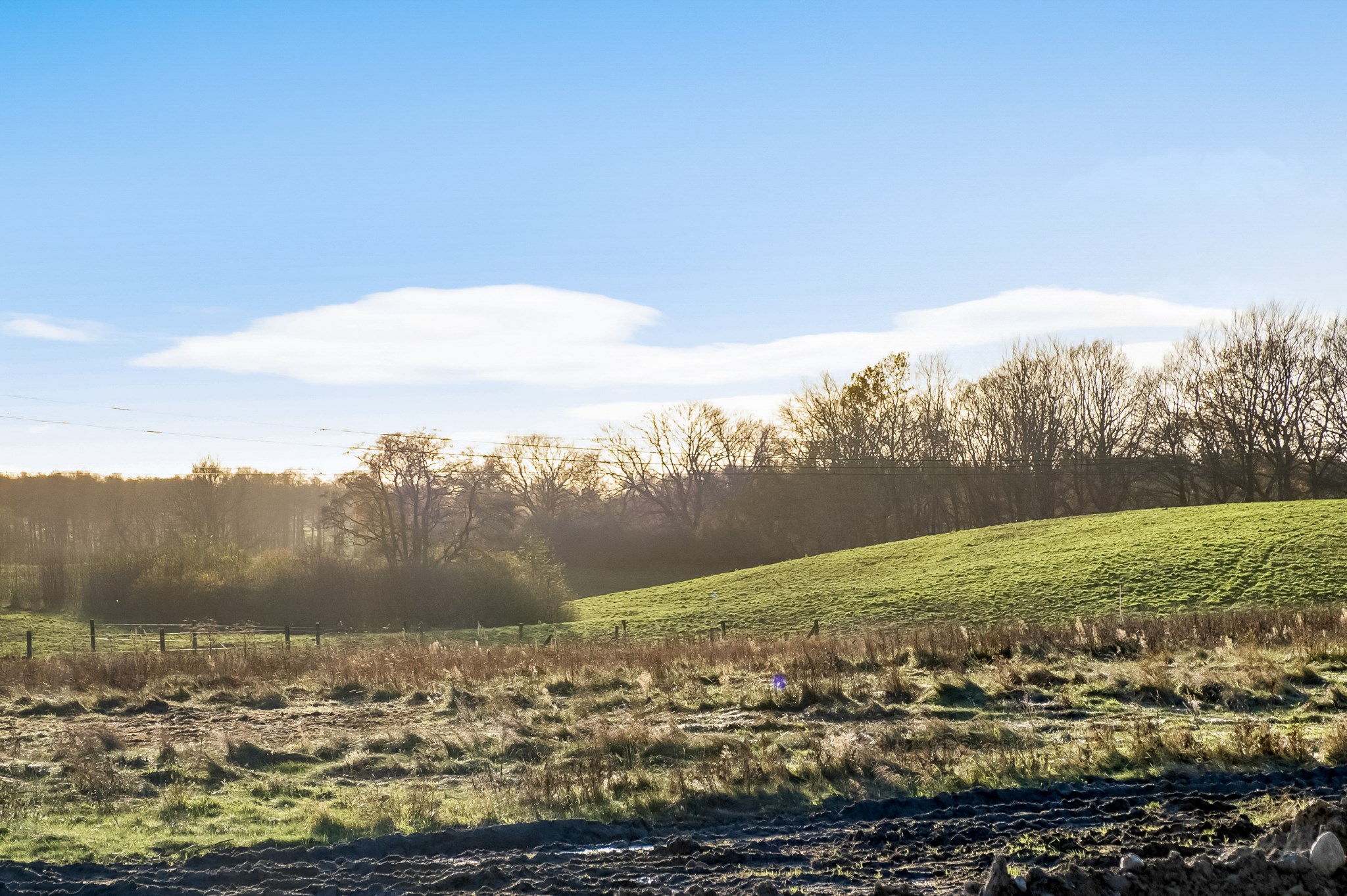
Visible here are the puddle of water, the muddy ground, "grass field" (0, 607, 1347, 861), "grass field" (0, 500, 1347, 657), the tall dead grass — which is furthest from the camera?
"grass field" (0, 500, 1347, 657)

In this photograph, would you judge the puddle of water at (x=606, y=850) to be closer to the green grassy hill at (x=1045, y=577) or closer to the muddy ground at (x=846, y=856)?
the muddy ground at (x=846, y=856)

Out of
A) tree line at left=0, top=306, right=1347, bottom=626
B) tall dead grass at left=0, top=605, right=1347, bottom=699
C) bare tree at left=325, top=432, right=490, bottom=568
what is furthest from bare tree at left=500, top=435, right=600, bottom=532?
tall dead grass at left=0, top=605, right=1347, bottom=699

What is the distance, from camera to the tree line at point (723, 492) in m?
53.4

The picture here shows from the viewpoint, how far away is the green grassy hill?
36.0 metres

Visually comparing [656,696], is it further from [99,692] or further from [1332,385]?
[1332,385]

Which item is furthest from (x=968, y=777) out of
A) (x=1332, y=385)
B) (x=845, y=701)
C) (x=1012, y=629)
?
(x=1332, y=385)

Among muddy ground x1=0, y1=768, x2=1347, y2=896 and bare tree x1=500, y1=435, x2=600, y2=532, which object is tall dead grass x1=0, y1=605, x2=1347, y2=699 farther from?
bare tree x1=500, y1=435, x2=600, y2=532

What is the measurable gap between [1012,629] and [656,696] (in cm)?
1051

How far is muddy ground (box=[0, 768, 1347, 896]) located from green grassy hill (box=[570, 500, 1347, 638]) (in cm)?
2679

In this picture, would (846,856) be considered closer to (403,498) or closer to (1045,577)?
(1045,577)

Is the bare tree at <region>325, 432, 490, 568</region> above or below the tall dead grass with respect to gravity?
above

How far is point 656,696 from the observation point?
17406 millimetres

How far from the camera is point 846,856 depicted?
809cm

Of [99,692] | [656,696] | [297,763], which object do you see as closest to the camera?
[297,763]
